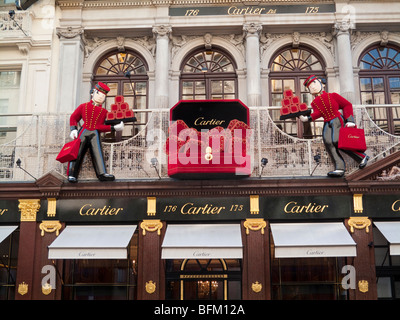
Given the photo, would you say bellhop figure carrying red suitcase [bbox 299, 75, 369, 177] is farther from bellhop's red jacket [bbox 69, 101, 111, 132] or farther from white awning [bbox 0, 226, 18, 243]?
white awning [bbox 0, 226, 18, 243]

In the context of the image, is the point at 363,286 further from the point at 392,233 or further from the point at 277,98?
the point at 277,98

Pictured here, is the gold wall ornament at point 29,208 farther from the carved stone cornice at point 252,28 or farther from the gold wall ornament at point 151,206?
the carved stone cornice at point 252,28

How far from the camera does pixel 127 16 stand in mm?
15430

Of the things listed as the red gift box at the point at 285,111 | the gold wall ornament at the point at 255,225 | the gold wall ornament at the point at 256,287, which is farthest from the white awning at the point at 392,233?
the red gift box at the point at 285,111

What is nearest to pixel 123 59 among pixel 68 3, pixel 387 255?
pixel 68 3

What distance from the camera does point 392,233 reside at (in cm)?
1175

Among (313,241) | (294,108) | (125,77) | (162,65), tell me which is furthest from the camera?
(125,77)

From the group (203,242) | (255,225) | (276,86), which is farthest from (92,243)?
(276,86)

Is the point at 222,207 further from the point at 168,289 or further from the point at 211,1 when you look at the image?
the point at 211,1

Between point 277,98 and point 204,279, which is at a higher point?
point 277,98

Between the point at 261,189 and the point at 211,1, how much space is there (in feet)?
19.8

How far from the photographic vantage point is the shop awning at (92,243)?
1164 centimetres

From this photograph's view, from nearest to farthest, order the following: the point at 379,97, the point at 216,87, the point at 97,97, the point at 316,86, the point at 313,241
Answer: the point at 313,241 → the point at 316,86 → the point at 97,97 → the point at 379,97 → the point at 216,87

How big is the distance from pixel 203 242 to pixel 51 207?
3718mm
